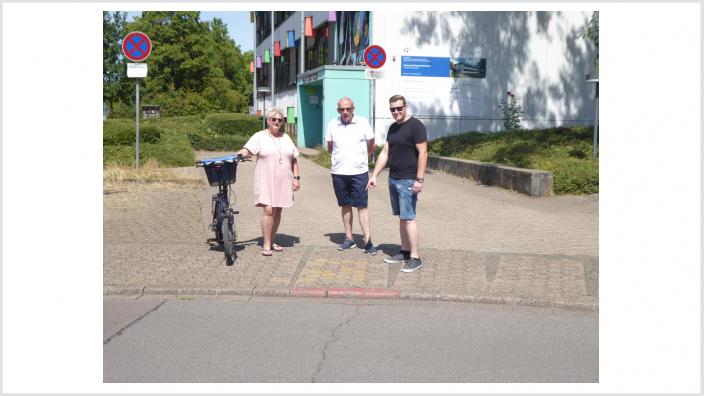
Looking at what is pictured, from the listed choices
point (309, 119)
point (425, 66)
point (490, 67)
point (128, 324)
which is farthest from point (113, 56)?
point (128, 324)

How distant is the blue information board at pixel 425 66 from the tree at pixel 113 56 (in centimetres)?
1650

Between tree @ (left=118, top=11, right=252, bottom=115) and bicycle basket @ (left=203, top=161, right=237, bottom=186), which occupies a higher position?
tree @ (left=118, top=11, right=252, bottom=115)

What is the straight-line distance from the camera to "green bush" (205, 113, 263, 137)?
39.0 meters

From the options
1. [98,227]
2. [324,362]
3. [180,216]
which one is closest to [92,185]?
[98,227]

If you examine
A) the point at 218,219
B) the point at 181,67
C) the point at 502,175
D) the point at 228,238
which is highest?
the point at 181,67

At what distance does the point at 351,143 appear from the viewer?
30.2ft

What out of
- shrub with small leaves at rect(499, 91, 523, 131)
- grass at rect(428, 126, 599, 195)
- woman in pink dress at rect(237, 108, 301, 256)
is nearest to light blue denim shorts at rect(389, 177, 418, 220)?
woman in pink dress at rect(237, 108, 301, 256)

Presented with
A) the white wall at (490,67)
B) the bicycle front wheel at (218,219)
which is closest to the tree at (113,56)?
the white wall at (490,67)

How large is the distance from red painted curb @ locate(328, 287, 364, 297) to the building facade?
20.5 metres

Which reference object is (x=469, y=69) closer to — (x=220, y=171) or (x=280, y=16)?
(x=280, y=16)

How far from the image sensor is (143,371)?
204 inches

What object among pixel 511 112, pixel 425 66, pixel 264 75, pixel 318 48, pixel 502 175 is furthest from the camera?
pixel 264 75

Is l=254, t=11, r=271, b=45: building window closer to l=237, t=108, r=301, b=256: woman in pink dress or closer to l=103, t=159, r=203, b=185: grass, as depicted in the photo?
l=103, t=159, r=203, b=185: grass

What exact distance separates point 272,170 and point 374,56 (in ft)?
34.3
